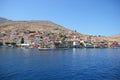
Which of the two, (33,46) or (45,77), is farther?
(33,46)

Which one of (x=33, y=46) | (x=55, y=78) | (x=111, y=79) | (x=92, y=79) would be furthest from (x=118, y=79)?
(x=33, y=46)

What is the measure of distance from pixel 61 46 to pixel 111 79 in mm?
157517

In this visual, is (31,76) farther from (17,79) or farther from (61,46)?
(61,46)

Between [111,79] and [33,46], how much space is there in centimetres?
15324

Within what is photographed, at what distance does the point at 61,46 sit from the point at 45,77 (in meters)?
157

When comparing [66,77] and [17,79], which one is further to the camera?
[66,77]

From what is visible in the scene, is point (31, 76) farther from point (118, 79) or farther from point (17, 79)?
point (118, 79)

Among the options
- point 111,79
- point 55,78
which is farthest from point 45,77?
point 111,79

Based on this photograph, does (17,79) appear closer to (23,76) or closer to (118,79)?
(23,76)

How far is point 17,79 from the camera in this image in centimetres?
4016

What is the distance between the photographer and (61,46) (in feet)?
655

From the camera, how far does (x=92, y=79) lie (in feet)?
139

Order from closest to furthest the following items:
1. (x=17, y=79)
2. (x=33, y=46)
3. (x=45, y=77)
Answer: (x=17, y=79)
(x=45, y=77)
(x=33, y=46)

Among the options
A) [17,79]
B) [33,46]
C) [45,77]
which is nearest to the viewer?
[17,79]
